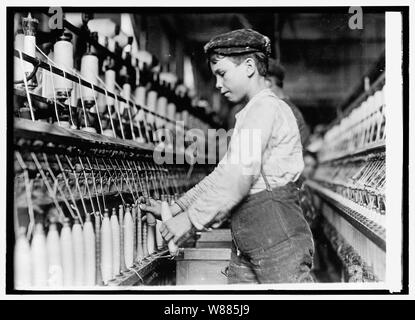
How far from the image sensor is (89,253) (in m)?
1.99

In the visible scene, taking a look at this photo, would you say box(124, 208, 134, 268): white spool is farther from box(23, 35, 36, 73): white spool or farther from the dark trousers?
box(23, 35, 36, 73): white spool

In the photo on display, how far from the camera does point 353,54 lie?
19.8ft

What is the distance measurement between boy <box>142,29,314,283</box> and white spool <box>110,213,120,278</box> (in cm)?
26

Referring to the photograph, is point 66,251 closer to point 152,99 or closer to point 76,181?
point 76,181

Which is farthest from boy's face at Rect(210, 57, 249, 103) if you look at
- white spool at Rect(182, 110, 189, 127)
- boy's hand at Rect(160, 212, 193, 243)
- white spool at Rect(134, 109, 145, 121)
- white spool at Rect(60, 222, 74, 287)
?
white spool at Rect(182, 110, 189, 127)

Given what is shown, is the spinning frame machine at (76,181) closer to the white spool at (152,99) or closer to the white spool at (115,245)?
the white spool at (115,245)

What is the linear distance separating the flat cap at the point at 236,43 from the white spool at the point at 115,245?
0.77 meters

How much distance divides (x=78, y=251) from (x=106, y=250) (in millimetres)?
186

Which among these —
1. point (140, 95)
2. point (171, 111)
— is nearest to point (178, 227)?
point (140, 95)

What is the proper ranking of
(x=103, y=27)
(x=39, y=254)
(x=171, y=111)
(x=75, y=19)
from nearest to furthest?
(x=39, y=254), (x=75, y=19), (x=103, y=27), (x=171, y=111)

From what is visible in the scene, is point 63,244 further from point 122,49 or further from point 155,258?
point 122,49

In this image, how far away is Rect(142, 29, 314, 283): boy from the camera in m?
1.97

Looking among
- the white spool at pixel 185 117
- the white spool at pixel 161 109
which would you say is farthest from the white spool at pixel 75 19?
the white spool at pixel 185 117
